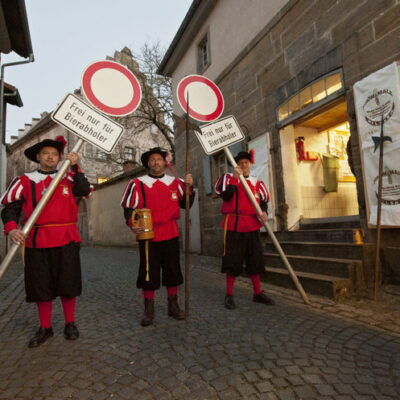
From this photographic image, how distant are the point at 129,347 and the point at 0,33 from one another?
9.68 meters

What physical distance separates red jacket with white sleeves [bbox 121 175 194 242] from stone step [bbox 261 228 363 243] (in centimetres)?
291

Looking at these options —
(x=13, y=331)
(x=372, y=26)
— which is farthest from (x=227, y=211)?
(x=372, y=26)

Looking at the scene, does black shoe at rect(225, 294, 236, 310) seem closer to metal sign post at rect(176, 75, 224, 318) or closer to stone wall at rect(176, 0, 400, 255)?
metal sign post at rect(176, 75, 224, 318)

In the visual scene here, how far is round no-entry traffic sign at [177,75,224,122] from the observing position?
10.9 ft

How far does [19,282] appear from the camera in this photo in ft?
18.6

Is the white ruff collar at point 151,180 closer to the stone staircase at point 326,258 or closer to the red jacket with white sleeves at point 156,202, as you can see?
the red jacket with white sleeves at point 156,202

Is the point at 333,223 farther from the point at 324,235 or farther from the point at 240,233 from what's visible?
the point at 240,233

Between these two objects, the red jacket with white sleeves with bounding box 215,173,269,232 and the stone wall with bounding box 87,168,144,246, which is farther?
the stone wall with bounding box 87,168,144,246

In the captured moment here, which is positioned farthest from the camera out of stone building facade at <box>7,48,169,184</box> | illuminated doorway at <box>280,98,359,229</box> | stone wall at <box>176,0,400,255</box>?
stone building facade at <box>7,48,169,184</box>

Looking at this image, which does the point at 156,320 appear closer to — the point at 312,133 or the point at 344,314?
the point at 344,314

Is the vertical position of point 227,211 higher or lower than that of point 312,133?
lower

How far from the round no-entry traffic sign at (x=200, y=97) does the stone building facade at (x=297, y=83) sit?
1106 mm

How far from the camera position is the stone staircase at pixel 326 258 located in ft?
12.5

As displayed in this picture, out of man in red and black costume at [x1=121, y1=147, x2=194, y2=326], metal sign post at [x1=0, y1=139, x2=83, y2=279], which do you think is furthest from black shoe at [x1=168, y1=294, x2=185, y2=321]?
metal sign post at [x1=0, y1=139, x2=83, y2=279]
